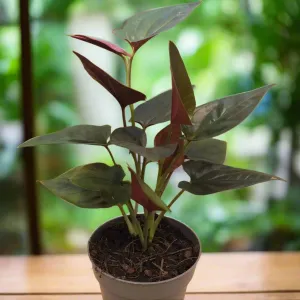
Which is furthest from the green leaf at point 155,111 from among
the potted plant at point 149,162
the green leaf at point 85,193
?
the green leaf at point 85,193

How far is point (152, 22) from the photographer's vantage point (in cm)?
74

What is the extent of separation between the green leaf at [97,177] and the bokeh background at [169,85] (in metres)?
0.67

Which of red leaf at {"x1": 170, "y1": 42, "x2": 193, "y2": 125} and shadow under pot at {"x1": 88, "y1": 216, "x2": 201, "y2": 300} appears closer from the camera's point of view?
red leaf at {"x1": 170, "y1": 42, "x2": 193, "y2": 125}

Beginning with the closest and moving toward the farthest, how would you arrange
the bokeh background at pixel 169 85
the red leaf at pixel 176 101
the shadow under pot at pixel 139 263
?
the red leaf at pixel 176 101 → the shadow under pot at pixel 139 263 → the bokeh background at pixel 169 85

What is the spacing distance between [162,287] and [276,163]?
3.03ft

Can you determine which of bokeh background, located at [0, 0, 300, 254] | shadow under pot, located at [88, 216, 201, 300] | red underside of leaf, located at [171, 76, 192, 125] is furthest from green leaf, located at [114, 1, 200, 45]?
bokeh background, located at [0, 0, 300, 254]

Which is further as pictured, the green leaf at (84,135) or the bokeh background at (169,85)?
the bokeh background at (169,85)

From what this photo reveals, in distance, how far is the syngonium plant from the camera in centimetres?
71

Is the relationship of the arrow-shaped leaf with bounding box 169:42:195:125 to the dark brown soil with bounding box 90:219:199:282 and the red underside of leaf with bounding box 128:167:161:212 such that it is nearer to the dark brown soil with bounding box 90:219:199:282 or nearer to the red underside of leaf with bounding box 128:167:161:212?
the red underside of leaf with bounding box 128:167:161:212

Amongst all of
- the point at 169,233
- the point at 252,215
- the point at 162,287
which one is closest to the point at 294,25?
the point at 252,215

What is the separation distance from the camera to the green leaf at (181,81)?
25.8 inches

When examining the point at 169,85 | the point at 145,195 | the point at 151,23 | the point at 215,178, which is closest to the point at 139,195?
the point at 145,195

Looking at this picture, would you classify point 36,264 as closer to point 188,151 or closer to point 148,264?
point 148,264

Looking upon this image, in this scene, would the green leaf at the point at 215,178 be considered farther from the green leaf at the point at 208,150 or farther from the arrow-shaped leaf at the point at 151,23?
the arrow-shaped leaf at the point at 151,23
